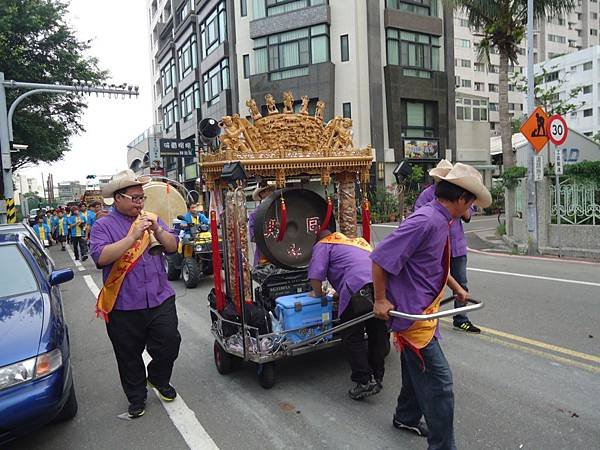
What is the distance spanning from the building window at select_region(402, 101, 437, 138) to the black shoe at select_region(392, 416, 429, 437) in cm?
2414

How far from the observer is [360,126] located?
2494 centimetres

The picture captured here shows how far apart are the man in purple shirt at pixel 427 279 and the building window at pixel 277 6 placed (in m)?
24.8

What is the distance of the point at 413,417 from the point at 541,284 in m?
5.52

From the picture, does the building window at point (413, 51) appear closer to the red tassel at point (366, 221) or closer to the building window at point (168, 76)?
the building window at point (168, 76)

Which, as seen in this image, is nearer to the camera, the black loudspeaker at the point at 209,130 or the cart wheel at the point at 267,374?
the cart wheel at the point at 267,374

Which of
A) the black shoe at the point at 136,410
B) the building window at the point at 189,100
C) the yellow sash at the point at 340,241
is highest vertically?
the building window at the point at 189,100

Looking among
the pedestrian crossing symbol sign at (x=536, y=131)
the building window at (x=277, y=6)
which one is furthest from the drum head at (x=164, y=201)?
the building window at (x=277, y=6)

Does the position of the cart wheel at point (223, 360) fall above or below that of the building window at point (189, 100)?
below

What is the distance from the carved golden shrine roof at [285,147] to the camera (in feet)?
14.6

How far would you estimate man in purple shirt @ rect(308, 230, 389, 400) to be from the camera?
3836 millimetres

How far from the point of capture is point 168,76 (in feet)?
141

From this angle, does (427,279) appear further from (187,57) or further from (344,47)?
(187,57)

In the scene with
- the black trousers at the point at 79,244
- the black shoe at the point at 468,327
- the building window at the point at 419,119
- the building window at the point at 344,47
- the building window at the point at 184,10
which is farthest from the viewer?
the building window at the point at 184,10

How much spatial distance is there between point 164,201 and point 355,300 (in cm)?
693
